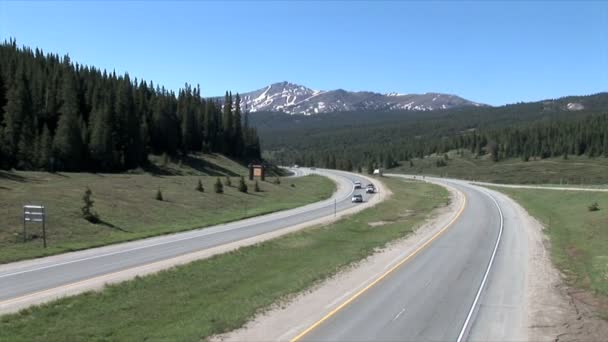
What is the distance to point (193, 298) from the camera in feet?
62.3

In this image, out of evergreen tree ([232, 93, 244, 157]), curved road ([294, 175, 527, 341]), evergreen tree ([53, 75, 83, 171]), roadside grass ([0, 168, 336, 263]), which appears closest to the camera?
curved road ([294, 175, 527, 341])

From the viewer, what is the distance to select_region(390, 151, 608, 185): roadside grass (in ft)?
464

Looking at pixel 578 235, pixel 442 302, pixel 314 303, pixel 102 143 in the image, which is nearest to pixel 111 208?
pixel 314 303

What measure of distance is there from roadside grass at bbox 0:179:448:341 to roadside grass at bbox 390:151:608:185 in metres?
117

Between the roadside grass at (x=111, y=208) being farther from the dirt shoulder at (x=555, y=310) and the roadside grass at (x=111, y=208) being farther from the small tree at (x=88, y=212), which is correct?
the dirt shoulder at (x=555, y=310)

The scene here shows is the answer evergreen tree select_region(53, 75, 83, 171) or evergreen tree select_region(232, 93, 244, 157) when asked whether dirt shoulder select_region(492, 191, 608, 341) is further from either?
evergreen tree select_region(232, 93, 244, 157)

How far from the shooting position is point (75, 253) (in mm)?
29859

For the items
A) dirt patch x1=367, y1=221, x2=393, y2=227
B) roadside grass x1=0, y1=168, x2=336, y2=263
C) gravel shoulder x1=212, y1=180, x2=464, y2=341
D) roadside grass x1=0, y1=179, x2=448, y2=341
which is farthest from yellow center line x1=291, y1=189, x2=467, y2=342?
roadside grass x1=0, y1=168, x2=336, y2=263

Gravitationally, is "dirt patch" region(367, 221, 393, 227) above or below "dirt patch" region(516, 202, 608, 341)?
below

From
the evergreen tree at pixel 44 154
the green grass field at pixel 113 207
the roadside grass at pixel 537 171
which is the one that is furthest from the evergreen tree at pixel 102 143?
the roadside grass at pixel 537 171

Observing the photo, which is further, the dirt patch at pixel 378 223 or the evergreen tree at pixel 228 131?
the evergreen tree at pixel 228 131

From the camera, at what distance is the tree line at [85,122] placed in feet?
255

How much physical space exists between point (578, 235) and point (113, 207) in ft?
123

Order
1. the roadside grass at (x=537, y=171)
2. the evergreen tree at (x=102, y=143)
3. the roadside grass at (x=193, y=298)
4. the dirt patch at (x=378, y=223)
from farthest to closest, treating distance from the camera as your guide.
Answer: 1. the roadside grass at (x=537, y=171)
2. the evergreen tree at (x=102, y=143)
3. the dirt patch at (x=378, y=223)
4. the roadside grass at (x=193, y=298)
